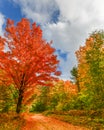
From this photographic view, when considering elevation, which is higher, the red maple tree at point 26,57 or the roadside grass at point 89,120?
the red maple tree at point 26,57

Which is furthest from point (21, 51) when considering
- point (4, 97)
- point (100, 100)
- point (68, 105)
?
point (68, 105)

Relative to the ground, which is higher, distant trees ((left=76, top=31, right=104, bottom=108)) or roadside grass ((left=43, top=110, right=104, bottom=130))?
distant trees ((left=76, top=31, right=104, bottom=108))

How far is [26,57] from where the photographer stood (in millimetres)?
19500

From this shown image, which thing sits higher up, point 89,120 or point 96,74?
point 96,74

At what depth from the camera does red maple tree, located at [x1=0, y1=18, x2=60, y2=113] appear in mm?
19281

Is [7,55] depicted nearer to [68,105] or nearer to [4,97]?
[4,97]

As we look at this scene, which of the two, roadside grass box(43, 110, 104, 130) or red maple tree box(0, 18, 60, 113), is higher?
red maple tree box(0, 18, 60, 113)

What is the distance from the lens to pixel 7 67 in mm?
19219

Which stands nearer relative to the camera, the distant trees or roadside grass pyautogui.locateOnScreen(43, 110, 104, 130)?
roadside grass pyautogui.locateOnScreen(43, 110, 104, 130)

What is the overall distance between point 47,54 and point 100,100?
6629 mm

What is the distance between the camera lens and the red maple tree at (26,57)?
19.3m

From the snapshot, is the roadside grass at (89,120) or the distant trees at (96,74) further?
the distant trees at (96,74)

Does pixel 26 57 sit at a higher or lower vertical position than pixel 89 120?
higher

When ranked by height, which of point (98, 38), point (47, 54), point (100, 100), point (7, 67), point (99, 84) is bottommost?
point (100, 100)
